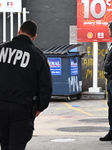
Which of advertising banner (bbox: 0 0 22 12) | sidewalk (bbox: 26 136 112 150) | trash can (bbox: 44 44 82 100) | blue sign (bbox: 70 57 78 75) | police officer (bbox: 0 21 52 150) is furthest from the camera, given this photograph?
advertising banner (bbox: 0 0 22 12)

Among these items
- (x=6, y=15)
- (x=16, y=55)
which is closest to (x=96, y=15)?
(x=6, y=15)

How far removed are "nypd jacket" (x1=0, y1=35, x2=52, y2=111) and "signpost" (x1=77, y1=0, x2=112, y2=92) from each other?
1017 cm

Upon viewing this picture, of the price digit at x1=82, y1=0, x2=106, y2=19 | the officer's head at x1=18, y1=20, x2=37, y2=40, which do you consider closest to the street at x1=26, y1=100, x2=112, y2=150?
the officer's head at x1=18, y1=20, x2=37, y2=40

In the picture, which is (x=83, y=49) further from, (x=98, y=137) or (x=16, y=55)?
(x=16, y=55)

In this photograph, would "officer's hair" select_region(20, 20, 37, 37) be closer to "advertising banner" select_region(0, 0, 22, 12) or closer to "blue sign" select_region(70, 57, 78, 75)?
"blue sign" select_region(70, 57, 78, 75)

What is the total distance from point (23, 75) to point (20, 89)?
138 mm

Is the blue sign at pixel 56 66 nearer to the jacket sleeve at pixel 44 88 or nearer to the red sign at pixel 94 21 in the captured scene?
the red sign at pixel 94 21

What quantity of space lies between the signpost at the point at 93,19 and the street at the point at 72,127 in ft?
7.07

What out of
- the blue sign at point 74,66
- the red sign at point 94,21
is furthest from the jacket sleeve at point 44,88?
the red sign at point 94,21

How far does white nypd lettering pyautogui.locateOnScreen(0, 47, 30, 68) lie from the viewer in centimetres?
438

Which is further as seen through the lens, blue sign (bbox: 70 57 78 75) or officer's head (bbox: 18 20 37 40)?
blue sign (bbox: 70 57 78 75)

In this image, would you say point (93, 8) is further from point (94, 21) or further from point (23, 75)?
point (23, 75)

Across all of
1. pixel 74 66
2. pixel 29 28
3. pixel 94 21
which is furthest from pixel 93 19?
pixel 29 28

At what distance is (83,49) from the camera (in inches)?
613
